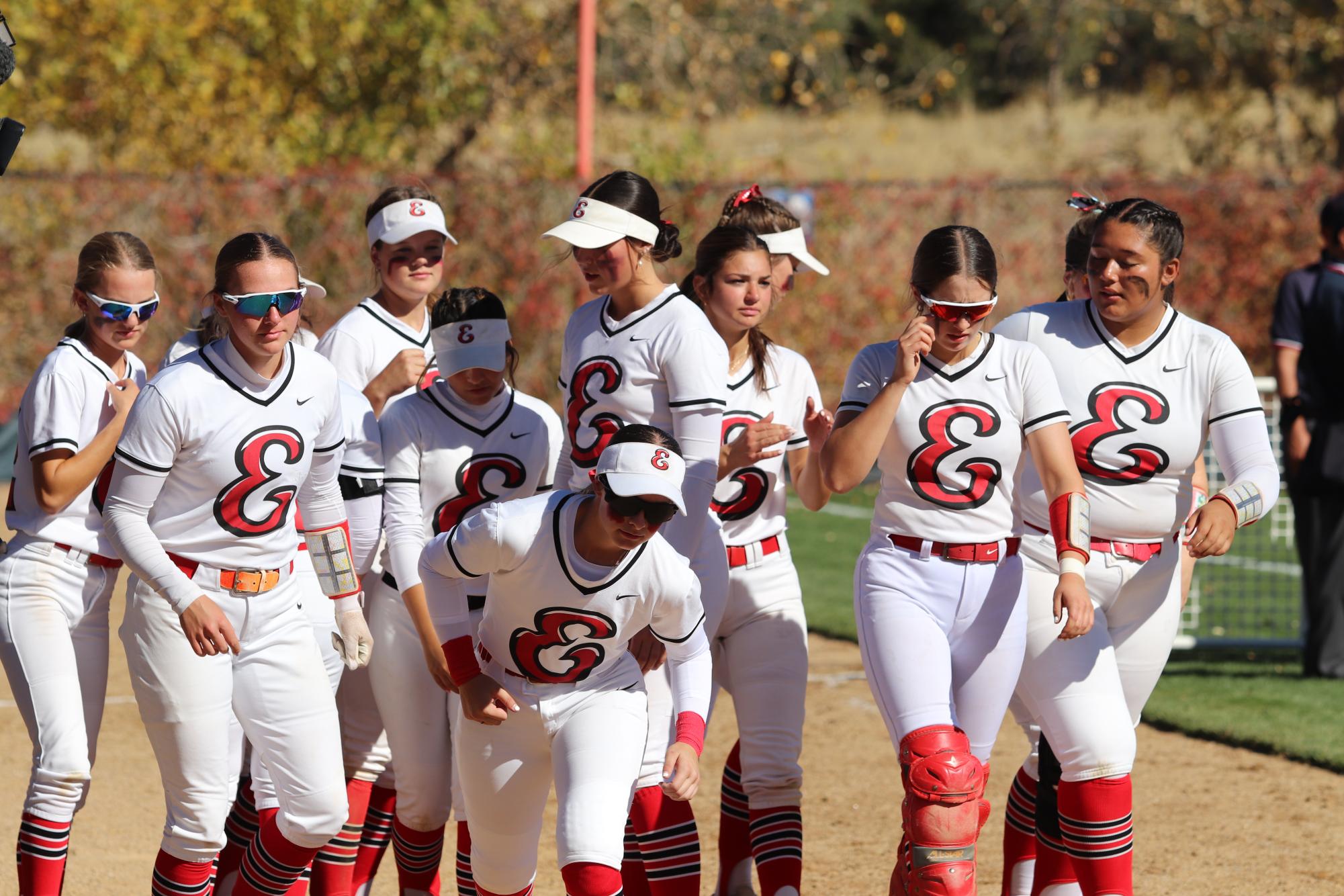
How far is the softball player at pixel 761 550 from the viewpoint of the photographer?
4910 mm

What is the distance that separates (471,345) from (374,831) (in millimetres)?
1613

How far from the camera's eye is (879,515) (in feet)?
15.2

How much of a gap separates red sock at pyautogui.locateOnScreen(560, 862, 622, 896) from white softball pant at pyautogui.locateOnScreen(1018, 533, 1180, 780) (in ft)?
4.52

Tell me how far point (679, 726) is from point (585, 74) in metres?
12.2

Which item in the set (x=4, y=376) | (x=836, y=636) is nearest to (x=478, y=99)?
(x=4, y=376)

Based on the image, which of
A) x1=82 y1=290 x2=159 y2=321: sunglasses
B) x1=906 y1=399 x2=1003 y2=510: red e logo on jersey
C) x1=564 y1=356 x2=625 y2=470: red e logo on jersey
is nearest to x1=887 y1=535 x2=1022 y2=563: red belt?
x1=906 y1=399 x2=1003 y2=510: red e logo on jersey

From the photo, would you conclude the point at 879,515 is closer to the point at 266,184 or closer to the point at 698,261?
the point at 698,261

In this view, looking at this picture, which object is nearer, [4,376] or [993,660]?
[993,660]

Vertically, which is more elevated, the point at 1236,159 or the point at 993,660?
the point at 1236,159

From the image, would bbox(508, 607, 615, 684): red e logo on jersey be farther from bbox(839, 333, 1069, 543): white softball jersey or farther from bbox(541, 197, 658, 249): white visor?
bbox(541, 197, 658, 249): white visor

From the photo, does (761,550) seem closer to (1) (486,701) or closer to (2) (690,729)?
(2) (690,729)

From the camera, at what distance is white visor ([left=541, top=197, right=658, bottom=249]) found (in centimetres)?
471

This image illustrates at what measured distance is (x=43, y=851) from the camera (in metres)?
4.41

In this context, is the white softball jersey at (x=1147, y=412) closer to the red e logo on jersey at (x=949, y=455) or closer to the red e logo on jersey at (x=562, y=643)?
the red e logo on jersey at (x=949, y=455)
